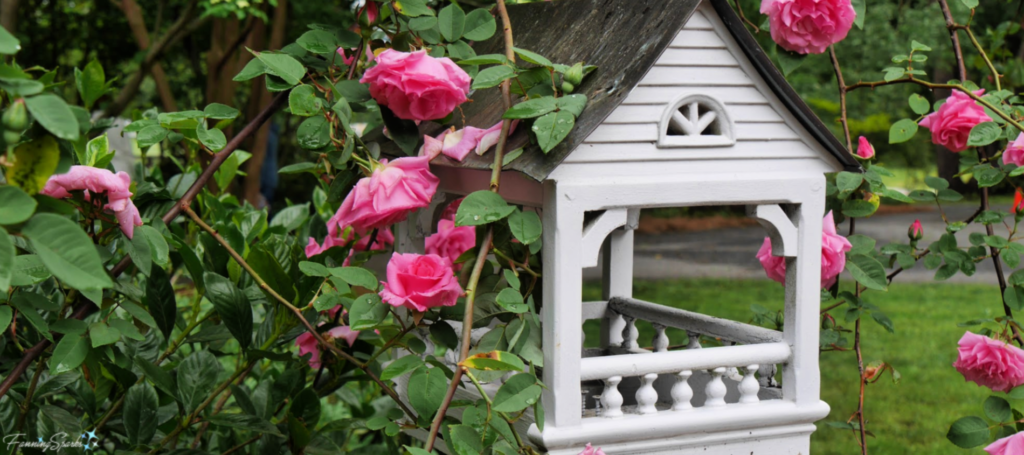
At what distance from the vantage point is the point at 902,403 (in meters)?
5.30

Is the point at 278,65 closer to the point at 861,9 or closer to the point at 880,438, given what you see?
the point at 861,9

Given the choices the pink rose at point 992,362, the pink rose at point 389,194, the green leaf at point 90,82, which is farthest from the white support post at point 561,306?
the green leaf at point 90,82

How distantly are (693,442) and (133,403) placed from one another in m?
1.21

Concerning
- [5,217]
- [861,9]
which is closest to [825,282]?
[861,9]

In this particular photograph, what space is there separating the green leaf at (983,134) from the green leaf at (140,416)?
1897 millimetres

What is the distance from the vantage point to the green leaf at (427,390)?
1.57 metres

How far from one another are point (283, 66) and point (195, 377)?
77 cm

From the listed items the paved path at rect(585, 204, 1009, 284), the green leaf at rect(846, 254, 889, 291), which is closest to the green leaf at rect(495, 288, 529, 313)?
the green leaf at rect(846, 254, 889, 291)

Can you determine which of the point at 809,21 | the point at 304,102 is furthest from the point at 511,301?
the point at 809,21

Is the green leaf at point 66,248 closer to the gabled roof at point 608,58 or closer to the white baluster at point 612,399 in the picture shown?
the gabled roof at point 608,58

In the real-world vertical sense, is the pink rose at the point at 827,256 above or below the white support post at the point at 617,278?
above

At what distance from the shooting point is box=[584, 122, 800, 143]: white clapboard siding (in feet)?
5.36

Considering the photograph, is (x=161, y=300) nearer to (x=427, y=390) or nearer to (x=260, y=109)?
(x=427, y=390)

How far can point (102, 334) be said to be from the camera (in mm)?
1666
